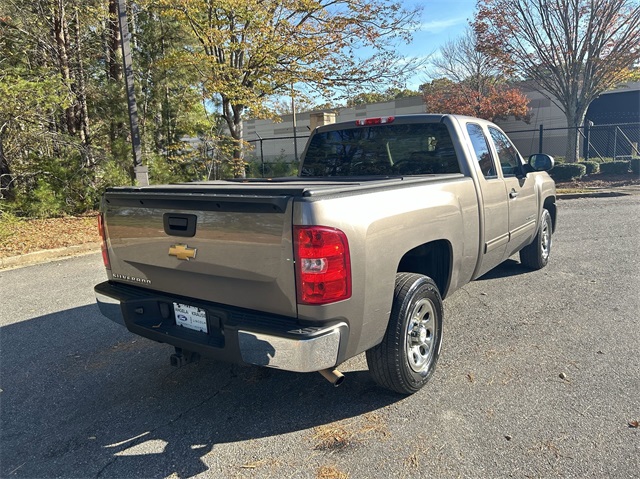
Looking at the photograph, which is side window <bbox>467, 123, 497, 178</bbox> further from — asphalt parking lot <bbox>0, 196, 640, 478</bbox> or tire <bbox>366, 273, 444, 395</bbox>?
tire <bbox>366, 273, 444, 395</bbox>

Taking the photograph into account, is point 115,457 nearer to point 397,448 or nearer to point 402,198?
point 397,448

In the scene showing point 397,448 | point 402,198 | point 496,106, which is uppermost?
point 496,106

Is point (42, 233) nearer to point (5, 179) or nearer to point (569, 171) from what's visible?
point (5, 179)

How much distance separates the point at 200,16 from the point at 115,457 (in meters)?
11.3

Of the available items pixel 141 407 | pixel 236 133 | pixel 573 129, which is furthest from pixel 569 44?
pixel 141 407

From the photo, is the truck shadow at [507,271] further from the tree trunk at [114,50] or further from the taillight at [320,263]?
the tree trunk at [114,50]

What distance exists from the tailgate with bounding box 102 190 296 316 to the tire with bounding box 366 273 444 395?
77cm

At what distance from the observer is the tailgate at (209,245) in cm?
236

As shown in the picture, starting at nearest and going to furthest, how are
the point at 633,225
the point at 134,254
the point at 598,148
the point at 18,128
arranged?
the point at 134,254 → the point at 633,225 → the point at 18,128 → the point at 598,148

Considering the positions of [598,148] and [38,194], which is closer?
[38,194]

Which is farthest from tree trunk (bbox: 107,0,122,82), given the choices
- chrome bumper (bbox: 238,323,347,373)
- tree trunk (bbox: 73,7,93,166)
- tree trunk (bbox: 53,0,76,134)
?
chrome bumper (bbox: 238,323,347,373)

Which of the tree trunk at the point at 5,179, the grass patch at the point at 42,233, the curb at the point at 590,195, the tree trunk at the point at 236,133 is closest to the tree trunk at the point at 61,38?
the tree trunk at the point at 5,179

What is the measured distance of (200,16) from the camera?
11.3 metres

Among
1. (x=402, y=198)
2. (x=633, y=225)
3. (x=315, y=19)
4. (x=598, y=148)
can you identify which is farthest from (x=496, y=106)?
(x=402, y=198)
